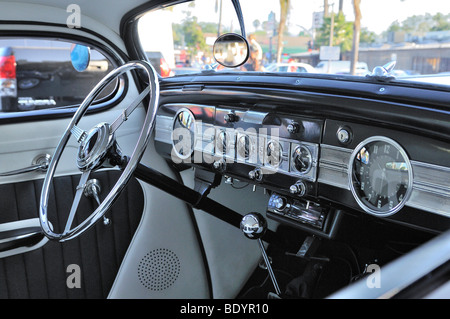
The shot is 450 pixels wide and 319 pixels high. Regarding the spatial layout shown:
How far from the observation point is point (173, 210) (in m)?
2.39

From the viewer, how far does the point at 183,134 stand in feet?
6.89

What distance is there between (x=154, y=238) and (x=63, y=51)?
995 mm

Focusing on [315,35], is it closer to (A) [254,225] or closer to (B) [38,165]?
Answer: (A) [254,225]

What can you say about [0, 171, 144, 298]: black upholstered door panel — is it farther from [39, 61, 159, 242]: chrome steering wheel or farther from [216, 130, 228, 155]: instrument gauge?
[216, 130, 228, 155]: instrument gauge

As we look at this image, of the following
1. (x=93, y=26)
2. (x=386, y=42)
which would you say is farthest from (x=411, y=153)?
(x=93, y=26)

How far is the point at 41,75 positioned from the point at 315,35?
1383 mm

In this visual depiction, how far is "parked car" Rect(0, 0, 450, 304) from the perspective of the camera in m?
1.40

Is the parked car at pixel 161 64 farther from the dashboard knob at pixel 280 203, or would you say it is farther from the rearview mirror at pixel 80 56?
the dashboard knob at pixel 280 203

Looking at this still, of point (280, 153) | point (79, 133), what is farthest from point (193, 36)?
point (280, 153)

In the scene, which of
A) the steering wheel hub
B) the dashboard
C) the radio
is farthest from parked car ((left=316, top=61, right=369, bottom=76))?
the steering wheel hub

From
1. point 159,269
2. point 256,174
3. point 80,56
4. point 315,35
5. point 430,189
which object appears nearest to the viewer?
point 430,189

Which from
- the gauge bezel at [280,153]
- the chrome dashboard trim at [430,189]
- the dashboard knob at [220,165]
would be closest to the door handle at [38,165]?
the dashboard knob at [220,165]

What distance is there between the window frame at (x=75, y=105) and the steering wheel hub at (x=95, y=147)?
1.75ft

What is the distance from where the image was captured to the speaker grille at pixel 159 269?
232 cm
